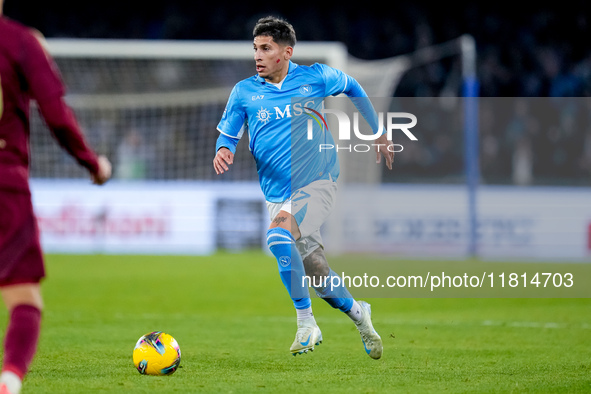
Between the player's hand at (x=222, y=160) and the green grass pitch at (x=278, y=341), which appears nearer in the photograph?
the green grass pitch at (x=278, y=341)

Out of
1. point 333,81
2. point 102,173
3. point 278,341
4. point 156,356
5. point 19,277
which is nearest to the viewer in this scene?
point 19,277

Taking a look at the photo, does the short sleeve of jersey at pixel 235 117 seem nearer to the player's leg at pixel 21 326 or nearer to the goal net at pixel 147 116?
the player's leg at pixel 21 326

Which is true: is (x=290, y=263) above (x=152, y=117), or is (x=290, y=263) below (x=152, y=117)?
below

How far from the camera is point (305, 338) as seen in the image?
5.86 meters

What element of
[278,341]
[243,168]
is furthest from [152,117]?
[278,341]

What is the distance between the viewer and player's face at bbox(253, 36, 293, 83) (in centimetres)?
613

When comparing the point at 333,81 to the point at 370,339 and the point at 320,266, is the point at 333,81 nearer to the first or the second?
the point at 320,266

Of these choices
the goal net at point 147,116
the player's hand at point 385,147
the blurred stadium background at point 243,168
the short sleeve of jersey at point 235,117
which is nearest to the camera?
the short sleeve of jersey at point 235,117

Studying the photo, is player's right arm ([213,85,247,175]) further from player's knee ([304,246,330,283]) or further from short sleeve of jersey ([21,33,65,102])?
short sleeve of jersey ([21,33,65,102])

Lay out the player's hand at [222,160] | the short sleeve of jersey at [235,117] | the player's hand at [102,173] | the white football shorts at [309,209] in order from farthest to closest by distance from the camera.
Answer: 1. the short sleeve of jersey at [235,117]
2. the white football shorts at [309,209]
3. the player's hand at [222,160]
4. the player's hand at [102,173]

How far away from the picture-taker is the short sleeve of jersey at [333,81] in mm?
6387

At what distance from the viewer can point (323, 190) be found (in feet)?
20.5

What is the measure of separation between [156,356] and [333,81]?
2356mm

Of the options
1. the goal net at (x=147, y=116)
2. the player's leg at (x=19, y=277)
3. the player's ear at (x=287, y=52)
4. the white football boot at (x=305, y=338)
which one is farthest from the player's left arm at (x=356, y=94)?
the goal net at (x=147, y=116)
